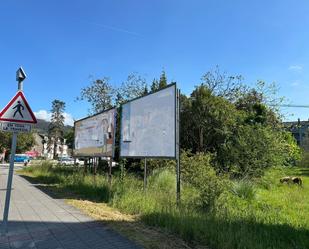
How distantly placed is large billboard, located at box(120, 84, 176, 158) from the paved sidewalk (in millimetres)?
3162

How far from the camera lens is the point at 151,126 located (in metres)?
12.8

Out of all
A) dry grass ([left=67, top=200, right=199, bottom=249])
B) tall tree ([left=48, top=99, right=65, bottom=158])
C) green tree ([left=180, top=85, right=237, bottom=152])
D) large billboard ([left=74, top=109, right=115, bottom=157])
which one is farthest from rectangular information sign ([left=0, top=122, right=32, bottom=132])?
tall tree ([left=48, top=99, right=65, bottom=158])

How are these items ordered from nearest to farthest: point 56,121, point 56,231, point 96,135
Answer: point 56,231
point 96,135
point 56,121

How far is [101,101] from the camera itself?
119ft

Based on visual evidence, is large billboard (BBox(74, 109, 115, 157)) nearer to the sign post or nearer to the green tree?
the green tree

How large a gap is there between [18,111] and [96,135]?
35.8 ft

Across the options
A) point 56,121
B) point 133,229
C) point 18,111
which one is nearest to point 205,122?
point 133,229

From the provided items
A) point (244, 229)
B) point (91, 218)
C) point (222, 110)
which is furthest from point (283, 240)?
point (222, 110)

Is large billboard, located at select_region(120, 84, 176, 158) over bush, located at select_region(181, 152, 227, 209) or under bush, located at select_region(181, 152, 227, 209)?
over

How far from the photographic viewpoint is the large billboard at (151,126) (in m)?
11.4

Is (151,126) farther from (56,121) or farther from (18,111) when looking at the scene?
(56,121)

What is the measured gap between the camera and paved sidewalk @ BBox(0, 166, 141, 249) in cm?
687

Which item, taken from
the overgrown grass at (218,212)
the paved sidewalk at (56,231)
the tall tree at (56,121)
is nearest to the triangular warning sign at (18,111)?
the paved sidewalk at (56,231)

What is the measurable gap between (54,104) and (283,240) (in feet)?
404
